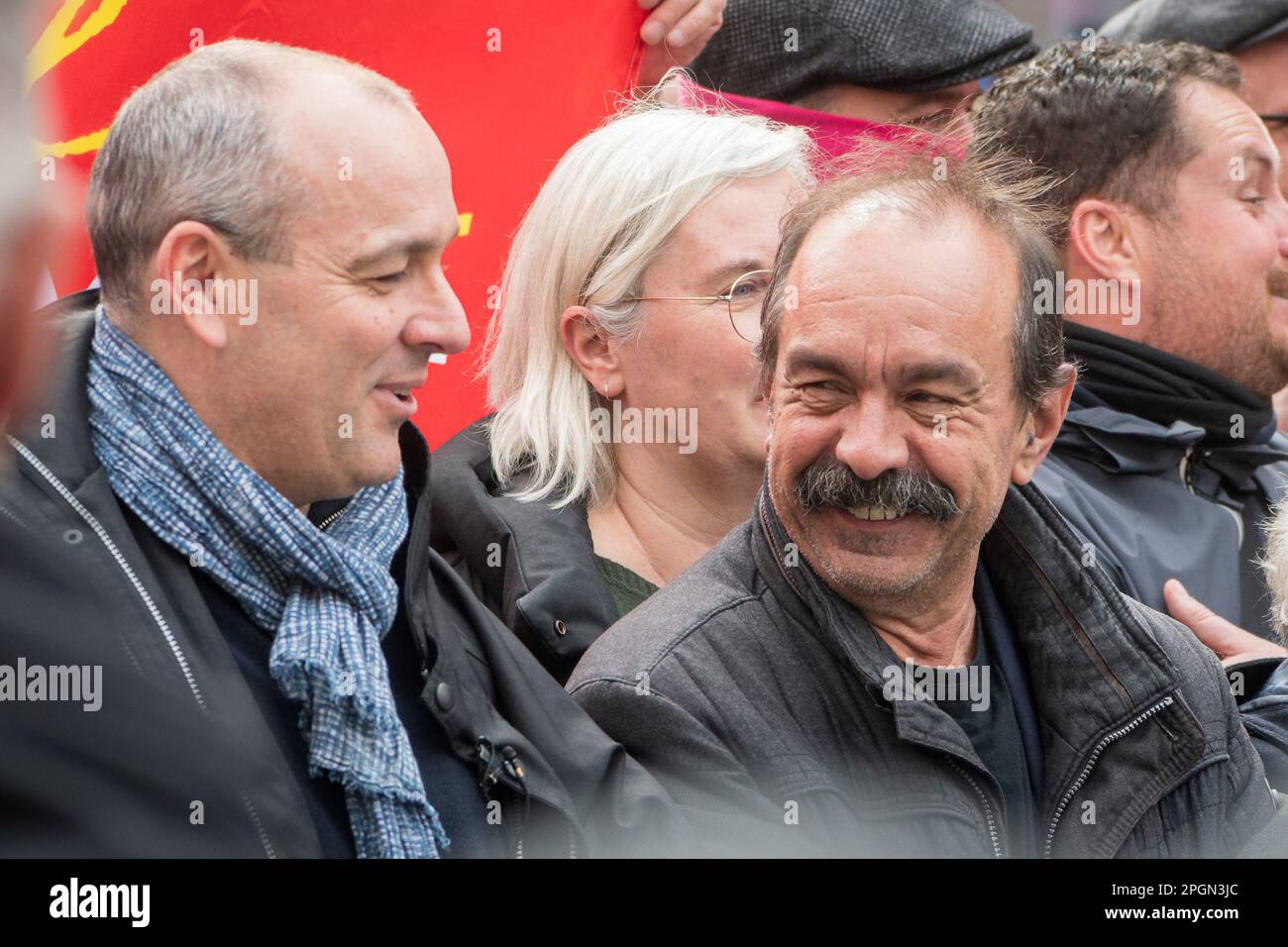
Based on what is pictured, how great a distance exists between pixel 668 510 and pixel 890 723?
Answer: 1009 millimetres

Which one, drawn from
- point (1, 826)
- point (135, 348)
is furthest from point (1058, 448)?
point (1, 826)

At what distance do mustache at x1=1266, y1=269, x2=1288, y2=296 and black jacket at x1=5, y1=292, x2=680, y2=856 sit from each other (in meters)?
2.41

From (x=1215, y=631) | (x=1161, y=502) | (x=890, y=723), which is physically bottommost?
(x=890, y=723)

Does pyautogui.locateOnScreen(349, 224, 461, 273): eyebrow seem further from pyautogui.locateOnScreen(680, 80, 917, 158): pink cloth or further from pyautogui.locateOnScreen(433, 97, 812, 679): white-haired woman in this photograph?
pyautogui.locateOnScreen(680, 80, 917, 158): pink cloth

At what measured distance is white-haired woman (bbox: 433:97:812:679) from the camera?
136 inches

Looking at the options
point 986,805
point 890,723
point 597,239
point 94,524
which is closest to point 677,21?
point 597,239

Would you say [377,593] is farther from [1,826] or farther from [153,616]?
[1,826]

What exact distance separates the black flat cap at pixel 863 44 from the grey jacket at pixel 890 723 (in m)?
1.82

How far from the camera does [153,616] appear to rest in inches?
81.7

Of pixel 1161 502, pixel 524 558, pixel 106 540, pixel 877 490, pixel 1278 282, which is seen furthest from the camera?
pixel 1278 282

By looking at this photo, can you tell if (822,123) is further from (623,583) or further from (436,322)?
(436,322)

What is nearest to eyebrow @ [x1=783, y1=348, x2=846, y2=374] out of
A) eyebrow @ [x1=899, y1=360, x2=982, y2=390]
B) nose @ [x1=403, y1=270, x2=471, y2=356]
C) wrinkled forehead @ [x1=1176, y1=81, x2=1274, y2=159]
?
eyebrow @ [x1=899, y1=360, x2=982, y2=390]

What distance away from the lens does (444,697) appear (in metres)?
2.42

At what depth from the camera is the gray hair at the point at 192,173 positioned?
240 centimetres
